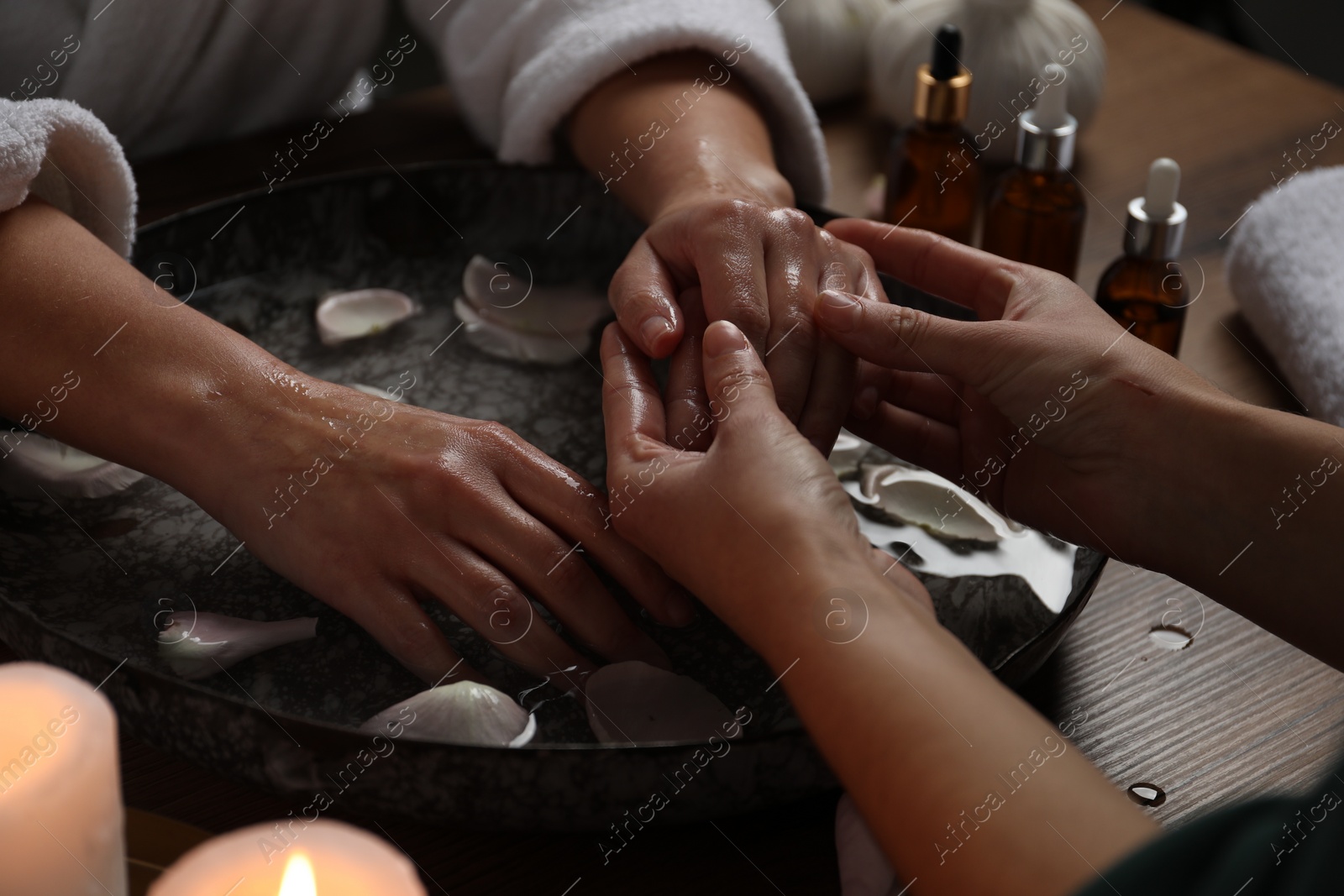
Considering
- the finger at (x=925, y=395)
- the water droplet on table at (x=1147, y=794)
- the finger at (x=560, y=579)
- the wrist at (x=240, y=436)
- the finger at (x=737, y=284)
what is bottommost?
the water droplet on table at (x=1147, y=794)

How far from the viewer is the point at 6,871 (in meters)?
0.27

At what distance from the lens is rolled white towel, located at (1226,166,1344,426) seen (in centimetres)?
64

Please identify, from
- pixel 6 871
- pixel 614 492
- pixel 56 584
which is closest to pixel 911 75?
pixel 614 492

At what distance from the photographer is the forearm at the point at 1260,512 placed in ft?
1.52

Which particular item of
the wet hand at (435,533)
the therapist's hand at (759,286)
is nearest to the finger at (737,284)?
the therapist's hand at (759,286)

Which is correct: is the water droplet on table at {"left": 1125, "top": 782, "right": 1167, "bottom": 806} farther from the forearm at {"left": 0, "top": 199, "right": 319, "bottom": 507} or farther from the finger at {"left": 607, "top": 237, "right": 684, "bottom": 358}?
the forearm at {"left": 0, "top": 199, "right": 319, "bottom": 507}

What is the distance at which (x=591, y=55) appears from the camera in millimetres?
743

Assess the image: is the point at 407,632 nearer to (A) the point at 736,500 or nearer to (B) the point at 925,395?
(A) the point at 736,500

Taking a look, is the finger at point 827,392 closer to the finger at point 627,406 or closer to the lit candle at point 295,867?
the finger at point 627,406

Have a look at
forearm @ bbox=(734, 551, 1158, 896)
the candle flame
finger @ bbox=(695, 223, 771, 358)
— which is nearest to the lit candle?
the candle flame

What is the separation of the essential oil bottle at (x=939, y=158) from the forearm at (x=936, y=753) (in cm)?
47

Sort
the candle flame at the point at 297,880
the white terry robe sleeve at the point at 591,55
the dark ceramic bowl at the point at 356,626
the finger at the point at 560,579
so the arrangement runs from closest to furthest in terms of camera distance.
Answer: the candle flame at the point at 297,880, the dark ceramic bowl at the point at 356,626, the finger at the point at 560,579, the white terry robe sleeve at the point at 591,55

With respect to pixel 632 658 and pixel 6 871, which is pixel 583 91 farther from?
pixel 6 871

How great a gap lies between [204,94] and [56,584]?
531 millimetres
